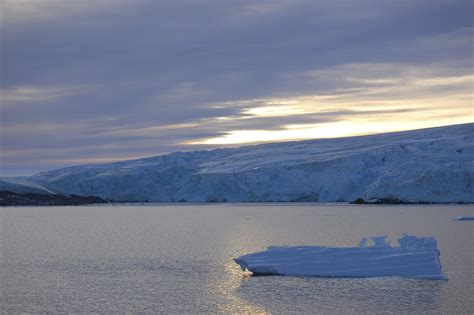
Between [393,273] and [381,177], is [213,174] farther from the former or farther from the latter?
[393,273]

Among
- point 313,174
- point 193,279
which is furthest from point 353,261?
point 313,174

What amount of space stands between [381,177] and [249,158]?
75.9 feet

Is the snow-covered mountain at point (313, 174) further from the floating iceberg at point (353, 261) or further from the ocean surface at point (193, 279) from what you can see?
the floating iceberg at point (353, 261)

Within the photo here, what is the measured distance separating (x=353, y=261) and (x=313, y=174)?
43170mm

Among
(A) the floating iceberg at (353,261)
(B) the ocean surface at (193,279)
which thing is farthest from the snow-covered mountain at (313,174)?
(A) the floating iceberg at (353,261)

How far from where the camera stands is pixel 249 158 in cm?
7338

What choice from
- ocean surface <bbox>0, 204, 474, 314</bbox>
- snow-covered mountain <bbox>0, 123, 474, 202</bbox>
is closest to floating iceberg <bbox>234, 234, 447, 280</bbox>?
ocean surface <bbox>0, 204, 474, 314</bbox>

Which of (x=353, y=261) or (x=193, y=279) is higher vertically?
(x=353, y=261)

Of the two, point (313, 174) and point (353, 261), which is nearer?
point (353, 261)

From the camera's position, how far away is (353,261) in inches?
674

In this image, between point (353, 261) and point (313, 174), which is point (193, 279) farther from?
point (313, 174)

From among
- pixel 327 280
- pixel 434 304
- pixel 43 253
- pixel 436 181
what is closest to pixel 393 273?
pixel 327 280

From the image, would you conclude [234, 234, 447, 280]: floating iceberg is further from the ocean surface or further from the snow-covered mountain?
the snow-covered mountain

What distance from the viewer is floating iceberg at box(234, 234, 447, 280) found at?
54.4ft
